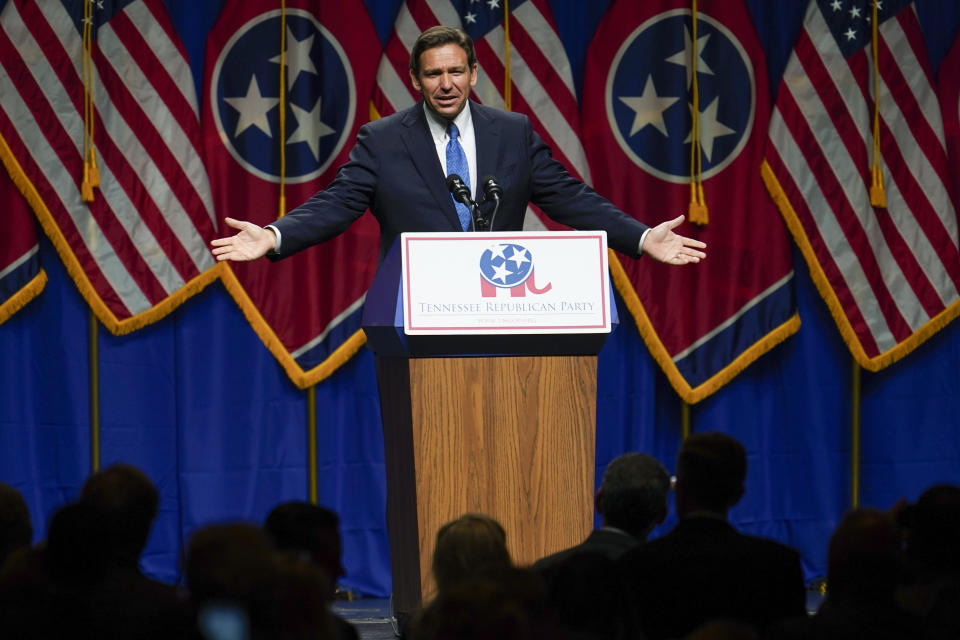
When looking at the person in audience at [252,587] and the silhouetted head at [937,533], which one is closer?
the person in audience at [252,587]

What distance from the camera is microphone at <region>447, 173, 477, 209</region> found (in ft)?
12.6

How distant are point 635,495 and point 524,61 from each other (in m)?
4.09

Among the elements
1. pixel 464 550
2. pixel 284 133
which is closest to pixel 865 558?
pixel 464 550

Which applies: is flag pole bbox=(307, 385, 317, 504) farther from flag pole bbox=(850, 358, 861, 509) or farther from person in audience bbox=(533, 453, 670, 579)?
person in audience bbox=(533, 453, 670, 579)

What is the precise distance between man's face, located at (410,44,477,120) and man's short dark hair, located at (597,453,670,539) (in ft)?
4.64

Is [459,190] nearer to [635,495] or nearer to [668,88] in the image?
[635,495]

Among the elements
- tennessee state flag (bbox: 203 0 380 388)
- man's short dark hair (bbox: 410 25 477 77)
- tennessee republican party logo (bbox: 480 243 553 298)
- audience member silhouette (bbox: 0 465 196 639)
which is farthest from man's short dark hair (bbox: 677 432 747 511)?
tennessee state flag (bbox: 203 0 380 388)

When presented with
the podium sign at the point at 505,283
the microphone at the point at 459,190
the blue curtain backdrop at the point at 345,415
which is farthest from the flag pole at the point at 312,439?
the podium sign at the point at 505,283

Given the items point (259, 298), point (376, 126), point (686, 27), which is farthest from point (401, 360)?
point (686, 27)

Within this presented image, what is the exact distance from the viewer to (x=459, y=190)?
3865 millimetres

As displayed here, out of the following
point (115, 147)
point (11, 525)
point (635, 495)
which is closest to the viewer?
point (11, 525)

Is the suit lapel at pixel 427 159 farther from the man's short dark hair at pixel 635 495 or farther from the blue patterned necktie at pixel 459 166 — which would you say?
the man's short dark hair at pixel 635 495

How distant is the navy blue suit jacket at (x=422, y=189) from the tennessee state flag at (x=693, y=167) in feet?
8.53

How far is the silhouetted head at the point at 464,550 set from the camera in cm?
255
